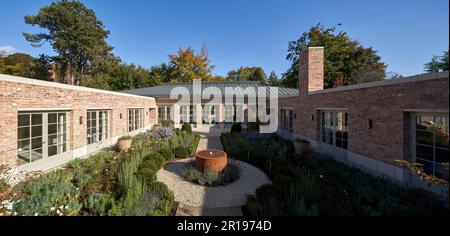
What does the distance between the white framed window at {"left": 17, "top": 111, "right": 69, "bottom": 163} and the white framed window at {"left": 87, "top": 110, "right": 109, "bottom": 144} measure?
1.69 meters

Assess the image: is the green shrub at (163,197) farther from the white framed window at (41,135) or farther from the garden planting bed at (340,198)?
the white framed window at (41,135)

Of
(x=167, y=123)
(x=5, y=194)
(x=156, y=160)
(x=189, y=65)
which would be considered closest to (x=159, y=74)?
(x=189, y=65)

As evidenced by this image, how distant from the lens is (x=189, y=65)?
36.3 meters

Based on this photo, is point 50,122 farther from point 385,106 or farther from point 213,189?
point 385,106

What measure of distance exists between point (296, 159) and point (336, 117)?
9.79 ft

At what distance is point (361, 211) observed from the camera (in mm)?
4176

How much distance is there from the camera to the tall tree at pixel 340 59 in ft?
→ 95.1

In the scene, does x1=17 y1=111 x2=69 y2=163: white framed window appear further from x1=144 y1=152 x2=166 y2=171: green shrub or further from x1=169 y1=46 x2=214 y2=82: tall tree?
x1=169 y1=46 x2=214 y2=82: tall tree

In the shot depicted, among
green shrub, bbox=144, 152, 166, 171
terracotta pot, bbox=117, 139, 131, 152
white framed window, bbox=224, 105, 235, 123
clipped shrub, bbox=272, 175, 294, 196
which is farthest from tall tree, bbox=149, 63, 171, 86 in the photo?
clipped shrub, bbox=272, 175, 294, 196

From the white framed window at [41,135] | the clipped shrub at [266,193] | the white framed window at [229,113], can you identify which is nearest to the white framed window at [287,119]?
the white framed window at [229,113]

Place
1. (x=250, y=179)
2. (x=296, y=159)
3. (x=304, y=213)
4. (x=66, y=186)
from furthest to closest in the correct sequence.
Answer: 1. (x=296, y=159)
2. (x=250, y=179)
3. (x=66, y=186)
4. (x=304, y=213)
